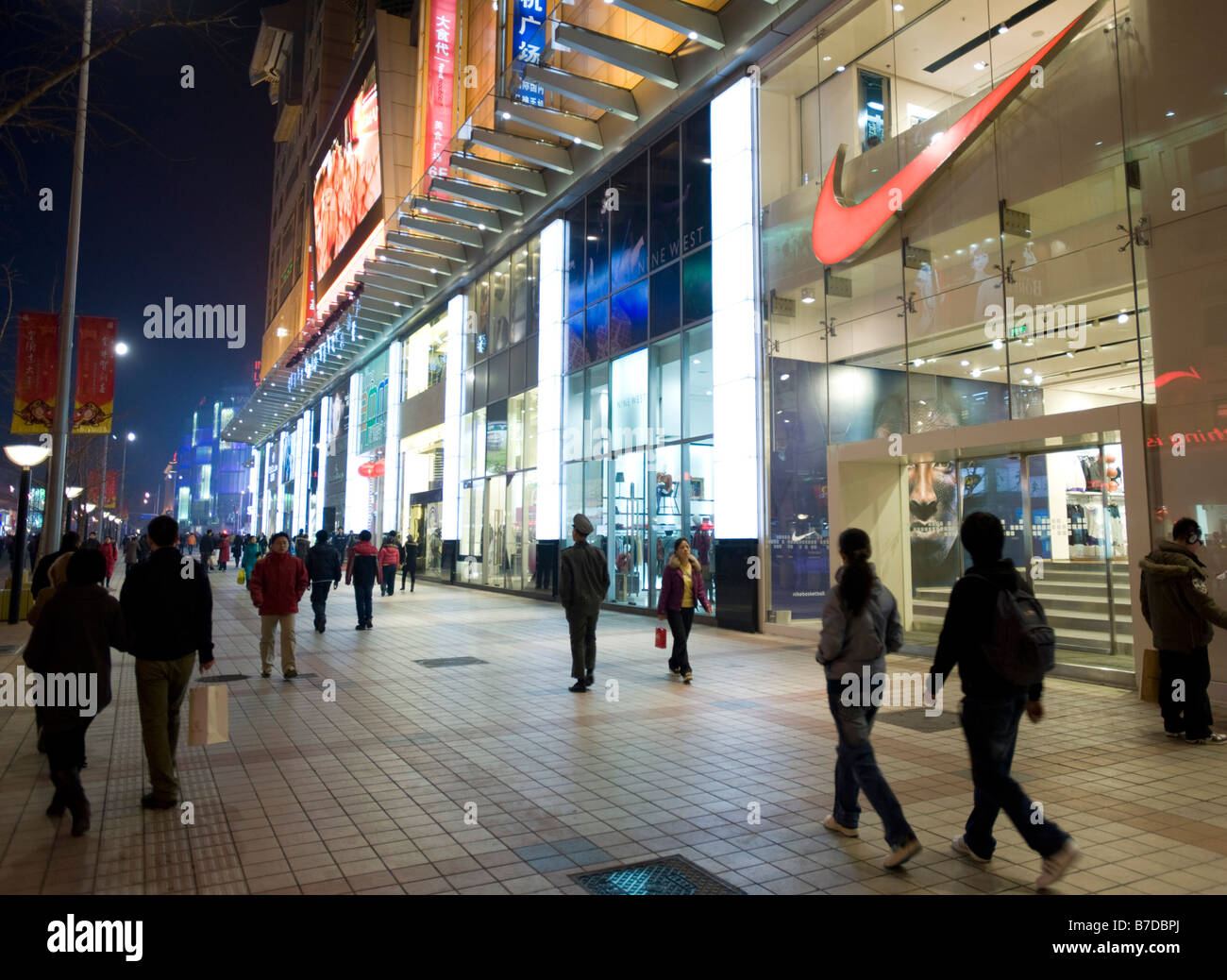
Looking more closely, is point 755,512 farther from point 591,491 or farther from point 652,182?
point 652,182

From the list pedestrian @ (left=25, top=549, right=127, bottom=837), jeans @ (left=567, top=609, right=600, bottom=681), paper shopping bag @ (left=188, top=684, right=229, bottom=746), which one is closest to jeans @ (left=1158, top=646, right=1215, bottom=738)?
jeans @ (left=567, top=609, right=600, bottom=681)

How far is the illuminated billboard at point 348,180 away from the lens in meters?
31.7

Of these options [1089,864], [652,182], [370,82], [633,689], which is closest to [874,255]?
[652,182]

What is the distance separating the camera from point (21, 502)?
47.4 ft

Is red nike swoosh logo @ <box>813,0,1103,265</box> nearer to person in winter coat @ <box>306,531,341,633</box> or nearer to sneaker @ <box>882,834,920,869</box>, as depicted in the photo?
person in winter coat @ <box>306,531,341,633</box>

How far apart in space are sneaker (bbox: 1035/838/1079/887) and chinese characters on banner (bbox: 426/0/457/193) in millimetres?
26007

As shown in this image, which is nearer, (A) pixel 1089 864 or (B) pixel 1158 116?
(A) pixel 1089 864

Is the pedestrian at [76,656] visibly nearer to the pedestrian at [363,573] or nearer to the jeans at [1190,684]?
the jeans at [1190,684]

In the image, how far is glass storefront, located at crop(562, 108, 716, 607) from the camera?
53.5 ft

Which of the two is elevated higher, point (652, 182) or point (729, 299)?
point (652, 182)

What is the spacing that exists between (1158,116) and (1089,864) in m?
8.56

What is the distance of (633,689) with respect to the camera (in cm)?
948

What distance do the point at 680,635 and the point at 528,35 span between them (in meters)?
15.6
